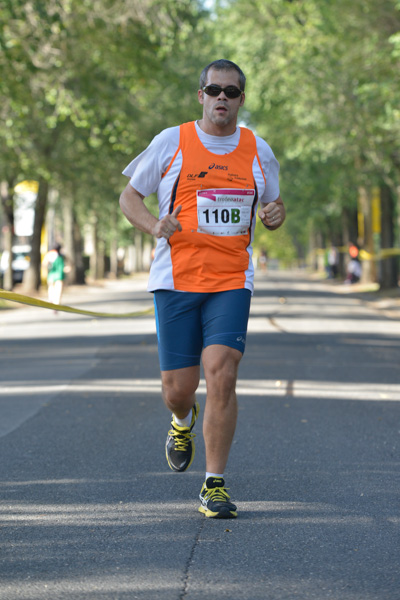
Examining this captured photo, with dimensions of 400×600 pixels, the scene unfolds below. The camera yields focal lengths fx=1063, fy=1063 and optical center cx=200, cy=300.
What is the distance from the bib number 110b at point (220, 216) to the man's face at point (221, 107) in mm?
401

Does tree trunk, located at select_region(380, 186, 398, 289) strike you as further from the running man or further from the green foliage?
the running man

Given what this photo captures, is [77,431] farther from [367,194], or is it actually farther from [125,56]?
[367,194]

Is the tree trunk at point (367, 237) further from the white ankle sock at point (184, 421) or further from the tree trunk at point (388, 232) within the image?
the white ankle sock at point (184, 421)

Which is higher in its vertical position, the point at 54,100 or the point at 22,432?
the point at 54,100

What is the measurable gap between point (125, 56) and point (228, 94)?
64.3 ft

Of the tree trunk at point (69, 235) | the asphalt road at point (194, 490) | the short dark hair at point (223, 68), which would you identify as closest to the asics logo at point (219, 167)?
the short dark hair at point (223, 68)

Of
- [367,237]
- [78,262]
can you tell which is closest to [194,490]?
[367,237]

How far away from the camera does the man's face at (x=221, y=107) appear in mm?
5176

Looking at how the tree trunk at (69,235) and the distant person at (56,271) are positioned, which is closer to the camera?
the distant person at (56,271)

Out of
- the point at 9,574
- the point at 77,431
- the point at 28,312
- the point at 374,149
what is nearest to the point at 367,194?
the point at 374,149

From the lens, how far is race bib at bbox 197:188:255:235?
5117mm

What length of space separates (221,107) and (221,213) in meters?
0.52

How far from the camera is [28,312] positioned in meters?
27.4

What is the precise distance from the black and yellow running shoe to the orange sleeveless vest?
0.93 metres
